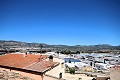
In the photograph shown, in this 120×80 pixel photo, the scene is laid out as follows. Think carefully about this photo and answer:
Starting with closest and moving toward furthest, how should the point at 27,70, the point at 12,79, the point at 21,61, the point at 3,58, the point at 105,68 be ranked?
1. the point at 12,79
2. the point at 27,70
3. the point at 21,61
4. the point at 3,58
5. the point at 105,68

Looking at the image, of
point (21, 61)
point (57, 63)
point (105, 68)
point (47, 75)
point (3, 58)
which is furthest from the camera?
point (105, 68)

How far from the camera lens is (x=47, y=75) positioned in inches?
1145

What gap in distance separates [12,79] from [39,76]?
12.1 m

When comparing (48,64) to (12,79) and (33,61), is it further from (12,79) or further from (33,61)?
(12,79)

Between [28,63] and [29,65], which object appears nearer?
[29,65]

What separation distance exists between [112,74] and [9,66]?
17.2m

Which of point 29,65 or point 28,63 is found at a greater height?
point 28,63

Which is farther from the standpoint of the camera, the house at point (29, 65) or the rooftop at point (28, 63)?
the rooftop at point (28, 63)

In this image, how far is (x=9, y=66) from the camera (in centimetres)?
3509

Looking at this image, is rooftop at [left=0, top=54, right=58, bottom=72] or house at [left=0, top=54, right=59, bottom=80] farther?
rooftop at [left=0, top=54, right=58, bottom=72]

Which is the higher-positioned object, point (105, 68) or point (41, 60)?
point (41, 60)

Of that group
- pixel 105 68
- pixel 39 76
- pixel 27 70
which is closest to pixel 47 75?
pixel 39 76

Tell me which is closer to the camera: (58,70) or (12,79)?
(12,79)

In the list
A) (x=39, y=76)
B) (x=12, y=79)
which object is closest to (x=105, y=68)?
(x=39, y=76)
